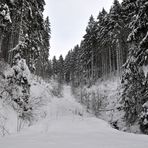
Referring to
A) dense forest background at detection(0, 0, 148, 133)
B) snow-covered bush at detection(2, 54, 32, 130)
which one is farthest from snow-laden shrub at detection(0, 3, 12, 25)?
snow-covered bush at detection(2, 54, 32, 130)

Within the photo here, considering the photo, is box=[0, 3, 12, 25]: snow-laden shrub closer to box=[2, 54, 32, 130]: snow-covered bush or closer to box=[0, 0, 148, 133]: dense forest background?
box=[0, 0, 148, 133]: dense forest background

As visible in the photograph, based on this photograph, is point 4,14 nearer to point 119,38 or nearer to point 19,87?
point 19,87

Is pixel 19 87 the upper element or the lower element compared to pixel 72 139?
upper

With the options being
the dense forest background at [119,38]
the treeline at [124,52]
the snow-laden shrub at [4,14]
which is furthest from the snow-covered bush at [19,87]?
the treeline at [124,52]

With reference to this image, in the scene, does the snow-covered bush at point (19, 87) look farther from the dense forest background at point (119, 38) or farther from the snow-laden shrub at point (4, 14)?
the snow-laden shrub at point (4, 14)

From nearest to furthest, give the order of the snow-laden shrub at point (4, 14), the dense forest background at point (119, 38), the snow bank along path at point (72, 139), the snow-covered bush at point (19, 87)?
the snow bank along path at point (72, 139), the snow-laden shrub at point (4, 14), the dense forest background at point (119, 38), the snow-covered bush at point (19, 87)

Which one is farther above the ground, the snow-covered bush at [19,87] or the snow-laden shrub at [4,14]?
the snow-laden shrub at [4,14]

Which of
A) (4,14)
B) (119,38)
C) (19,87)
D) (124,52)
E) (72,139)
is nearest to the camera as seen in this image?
(72,139)

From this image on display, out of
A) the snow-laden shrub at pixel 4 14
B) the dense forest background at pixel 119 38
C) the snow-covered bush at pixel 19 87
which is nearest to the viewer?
the snow-laden shrub at pixel 4 14

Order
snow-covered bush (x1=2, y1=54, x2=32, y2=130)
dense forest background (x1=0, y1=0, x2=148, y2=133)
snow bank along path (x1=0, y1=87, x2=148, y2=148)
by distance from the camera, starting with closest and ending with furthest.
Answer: snow bank along path (x1=0, y1=87, x2=148, y2=148)
dense forest background (x1=0, y1=0, x2=148, y2=133)
snow-covered bush (x1=2, y1=54, x2=32, y2=130)

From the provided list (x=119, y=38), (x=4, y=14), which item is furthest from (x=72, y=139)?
(x=119, y=38)

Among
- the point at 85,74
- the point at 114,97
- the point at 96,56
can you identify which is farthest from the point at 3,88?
the point at 85,74

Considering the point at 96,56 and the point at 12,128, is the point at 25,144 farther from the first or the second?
the point at 96,56

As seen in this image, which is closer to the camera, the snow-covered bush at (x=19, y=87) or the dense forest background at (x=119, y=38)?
the dense forest background at (x=119, y=38)
